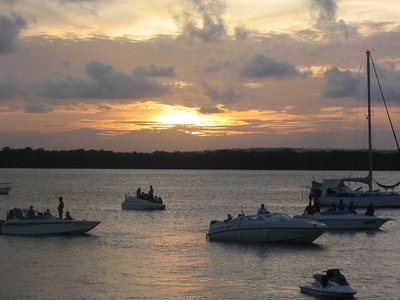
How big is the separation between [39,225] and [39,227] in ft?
0.48

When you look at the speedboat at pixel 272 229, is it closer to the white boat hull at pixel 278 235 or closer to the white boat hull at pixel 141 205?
the white boat hull at pixel 278 235

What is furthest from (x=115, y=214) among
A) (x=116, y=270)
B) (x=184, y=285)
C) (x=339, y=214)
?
(x=184, y=285)

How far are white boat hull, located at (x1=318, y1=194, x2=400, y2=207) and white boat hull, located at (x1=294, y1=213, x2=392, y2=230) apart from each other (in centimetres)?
1921

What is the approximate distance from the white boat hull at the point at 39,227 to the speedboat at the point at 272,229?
9923 mm

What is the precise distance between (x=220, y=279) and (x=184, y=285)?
2.15m

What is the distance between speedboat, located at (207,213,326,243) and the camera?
4138 centimetres

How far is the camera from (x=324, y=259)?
37.2m

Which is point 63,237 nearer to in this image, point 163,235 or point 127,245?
point 127,245

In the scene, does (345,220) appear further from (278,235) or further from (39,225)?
(39,225)

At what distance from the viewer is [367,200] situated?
232 feet

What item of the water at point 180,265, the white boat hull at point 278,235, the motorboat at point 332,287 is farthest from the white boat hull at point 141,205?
the motorboat at point 332,287

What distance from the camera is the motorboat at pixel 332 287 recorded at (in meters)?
26.5

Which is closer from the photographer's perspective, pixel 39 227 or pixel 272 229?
pixel 272 229

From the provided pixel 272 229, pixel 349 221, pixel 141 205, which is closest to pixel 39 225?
pixel 272 229
